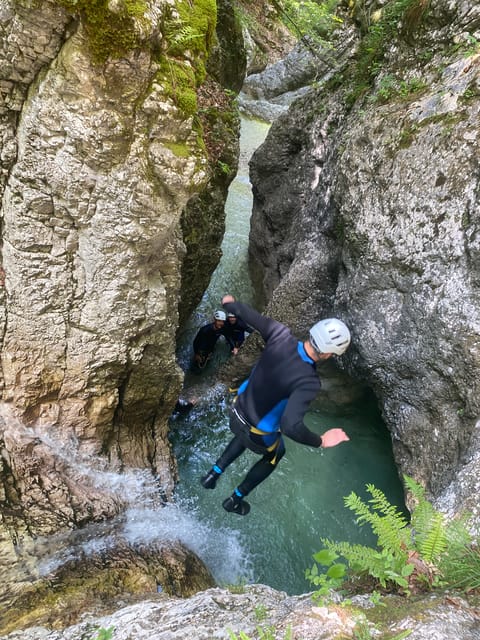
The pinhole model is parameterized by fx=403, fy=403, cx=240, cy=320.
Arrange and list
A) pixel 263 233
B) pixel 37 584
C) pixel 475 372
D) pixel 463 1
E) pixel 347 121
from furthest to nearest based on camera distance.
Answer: pixel 263 233
pixel 347 121
pixel 463 1
pixel 475 372
pixel 37 584

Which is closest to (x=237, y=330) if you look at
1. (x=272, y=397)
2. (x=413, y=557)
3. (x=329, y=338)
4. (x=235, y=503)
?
(x=235, y=503)

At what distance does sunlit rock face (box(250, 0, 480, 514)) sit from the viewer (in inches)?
170

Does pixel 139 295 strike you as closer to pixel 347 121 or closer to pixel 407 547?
pixel 407 547

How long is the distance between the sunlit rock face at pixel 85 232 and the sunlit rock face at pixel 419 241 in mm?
2439

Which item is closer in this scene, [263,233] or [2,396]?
[2,396]

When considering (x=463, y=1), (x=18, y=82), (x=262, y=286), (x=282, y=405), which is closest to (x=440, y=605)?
(x=282, y=405)

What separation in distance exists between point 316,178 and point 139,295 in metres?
4.54

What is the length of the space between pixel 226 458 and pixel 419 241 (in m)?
3.52

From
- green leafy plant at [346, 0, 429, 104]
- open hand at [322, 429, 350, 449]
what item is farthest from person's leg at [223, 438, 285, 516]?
green leafy plant at [346, 0, 429, 104]

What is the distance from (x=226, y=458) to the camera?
5.06 m

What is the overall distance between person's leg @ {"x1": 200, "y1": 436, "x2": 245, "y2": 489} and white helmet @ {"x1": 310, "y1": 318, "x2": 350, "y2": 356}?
5.74ft

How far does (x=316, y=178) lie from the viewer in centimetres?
730

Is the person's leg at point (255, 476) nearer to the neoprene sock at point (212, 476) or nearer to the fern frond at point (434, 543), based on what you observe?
the neoprene sock at point (212, 476)

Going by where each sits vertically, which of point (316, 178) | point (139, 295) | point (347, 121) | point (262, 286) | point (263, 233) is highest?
point (347, 121)
